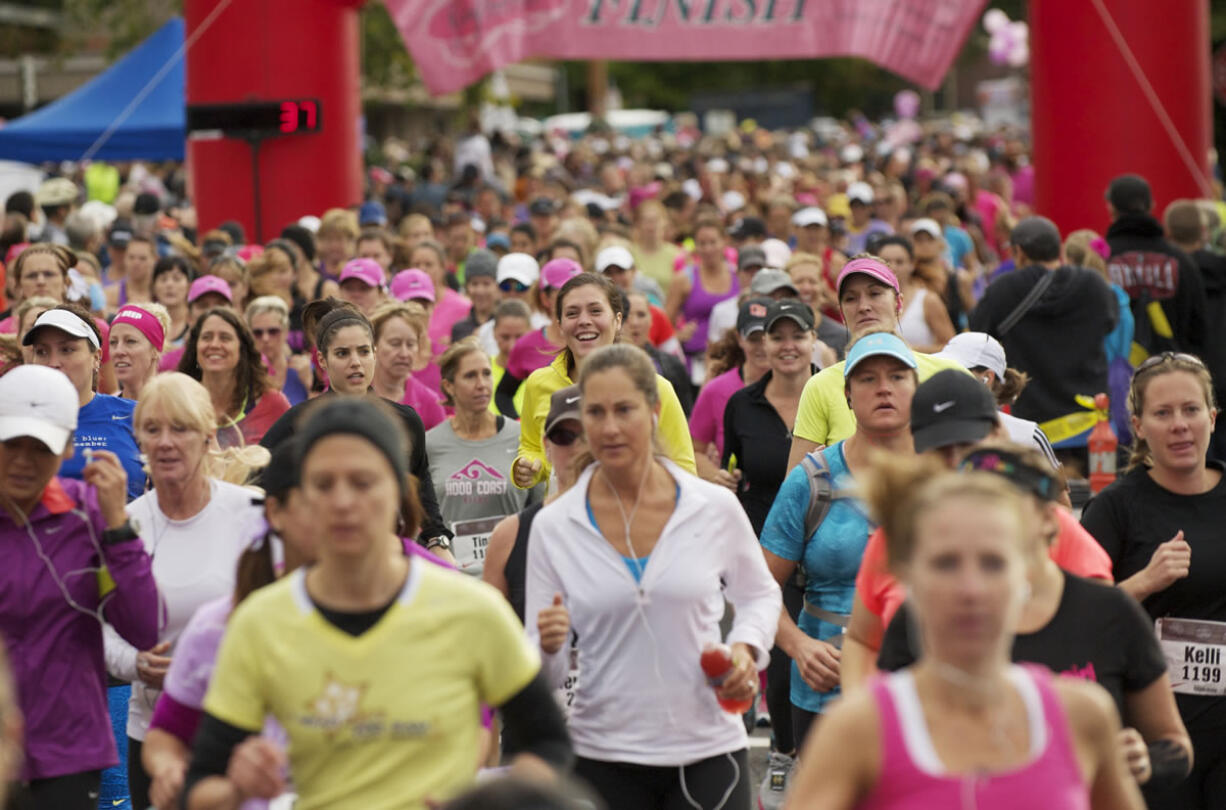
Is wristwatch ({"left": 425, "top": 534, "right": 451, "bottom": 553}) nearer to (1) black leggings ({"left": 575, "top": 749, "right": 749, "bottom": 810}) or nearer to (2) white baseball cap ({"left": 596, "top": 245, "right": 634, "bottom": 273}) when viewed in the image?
(1) black leggings ({"left": 575, "top": 749, "right": 749, "bottom": 810})

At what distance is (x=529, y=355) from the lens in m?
9.76

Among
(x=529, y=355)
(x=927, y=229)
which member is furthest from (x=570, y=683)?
(x=927, y=229)

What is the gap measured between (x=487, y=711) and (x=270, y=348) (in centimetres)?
504

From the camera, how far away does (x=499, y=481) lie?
8.23m

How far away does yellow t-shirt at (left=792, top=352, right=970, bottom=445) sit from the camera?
22.0ft

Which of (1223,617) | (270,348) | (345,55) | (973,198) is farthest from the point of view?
(973,198)

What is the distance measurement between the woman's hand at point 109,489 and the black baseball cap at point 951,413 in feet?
6.43

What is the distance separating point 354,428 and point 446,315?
887cm

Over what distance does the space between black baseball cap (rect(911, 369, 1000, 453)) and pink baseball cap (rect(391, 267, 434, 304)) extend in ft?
22.1

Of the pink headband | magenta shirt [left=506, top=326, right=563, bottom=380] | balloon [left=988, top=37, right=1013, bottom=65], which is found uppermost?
balloon [left=988, top=37, right=1013, bottom=65]

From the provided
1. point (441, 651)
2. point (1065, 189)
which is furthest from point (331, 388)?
point (1065, 189)

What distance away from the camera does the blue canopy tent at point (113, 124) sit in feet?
73.3

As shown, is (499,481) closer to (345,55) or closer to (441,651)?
(441,651)

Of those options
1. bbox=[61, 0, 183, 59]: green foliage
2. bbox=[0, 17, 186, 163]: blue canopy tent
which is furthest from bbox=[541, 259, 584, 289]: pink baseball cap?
bbox=[61, 0, 183, 59]: green foliage
